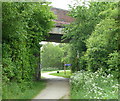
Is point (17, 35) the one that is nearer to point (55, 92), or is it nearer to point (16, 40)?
point (16, 40)

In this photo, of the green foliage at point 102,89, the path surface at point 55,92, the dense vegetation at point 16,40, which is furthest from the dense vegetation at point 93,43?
the dense vegetation at point 16,40

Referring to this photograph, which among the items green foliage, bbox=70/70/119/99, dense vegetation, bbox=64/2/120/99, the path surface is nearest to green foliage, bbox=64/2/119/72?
dense vegetation, bbox=64/2/120/99

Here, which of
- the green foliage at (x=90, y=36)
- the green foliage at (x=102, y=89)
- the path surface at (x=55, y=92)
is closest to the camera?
the green foliage at (x=102, y=89)

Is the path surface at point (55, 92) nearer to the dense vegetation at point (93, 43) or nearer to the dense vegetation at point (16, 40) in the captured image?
the dense vegetation at point (93, 43)

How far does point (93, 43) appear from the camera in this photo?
8.66 m

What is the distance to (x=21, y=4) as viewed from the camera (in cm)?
591

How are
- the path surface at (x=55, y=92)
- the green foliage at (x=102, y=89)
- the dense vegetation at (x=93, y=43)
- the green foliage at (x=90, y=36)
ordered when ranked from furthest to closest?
the green foliage at (x=90, y=36), the path surface at (x=55, y=92), the dense vegetation at (x=93, y=43), the green foliage at (x=102, y=89)

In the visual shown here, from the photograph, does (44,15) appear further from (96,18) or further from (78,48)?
(78,48)

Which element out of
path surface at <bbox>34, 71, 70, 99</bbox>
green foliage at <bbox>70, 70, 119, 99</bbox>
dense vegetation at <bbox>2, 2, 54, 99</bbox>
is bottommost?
path surface at <bbox>34, 71, 70, 99</bbox>

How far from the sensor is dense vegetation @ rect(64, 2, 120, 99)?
19.4 feet

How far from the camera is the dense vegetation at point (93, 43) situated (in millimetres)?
5914

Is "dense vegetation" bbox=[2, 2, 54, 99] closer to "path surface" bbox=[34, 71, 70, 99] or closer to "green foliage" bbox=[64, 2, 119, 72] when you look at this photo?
"path surface" bbox=[34, 71, 70, 99]

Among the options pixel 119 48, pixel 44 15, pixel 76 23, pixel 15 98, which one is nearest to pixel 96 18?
pixel 76 23

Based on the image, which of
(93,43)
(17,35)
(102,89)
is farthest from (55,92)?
(102,89)
